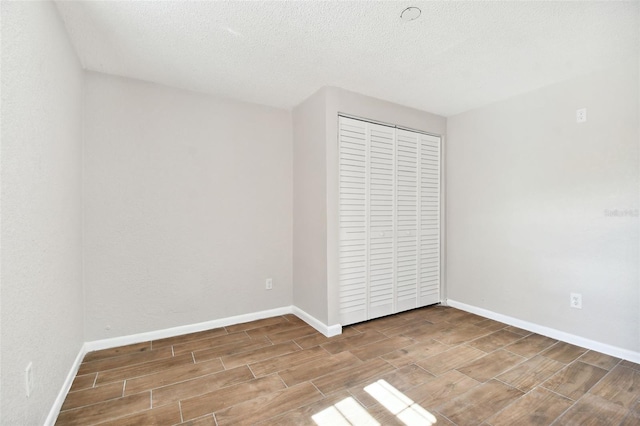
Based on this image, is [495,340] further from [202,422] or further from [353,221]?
[202,422]

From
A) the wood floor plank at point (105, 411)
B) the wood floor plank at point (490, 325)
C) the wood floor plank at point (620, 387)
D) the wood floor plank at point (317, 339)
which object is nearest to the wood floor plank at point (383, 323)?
the wood floor plank at point (317, 339)

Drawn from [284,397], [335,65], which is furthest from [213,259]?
[335,65]

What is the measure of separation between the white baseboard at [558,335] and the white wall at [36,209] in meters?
3.75

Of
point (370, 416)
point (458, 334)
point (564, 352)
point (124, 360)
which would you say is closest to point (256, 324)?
point (124, 360)

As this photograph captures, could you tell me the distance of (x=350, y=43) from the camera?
2.18 m

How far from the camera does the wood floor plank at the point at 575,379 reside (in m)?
1.98

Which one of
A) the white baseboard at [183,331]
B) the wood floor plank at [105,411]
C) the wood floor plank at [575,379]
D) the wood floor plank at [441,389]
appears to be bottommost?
the wood floor plank at [575,379]

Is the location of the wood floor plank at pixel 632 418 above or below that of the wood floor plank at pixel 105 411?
below

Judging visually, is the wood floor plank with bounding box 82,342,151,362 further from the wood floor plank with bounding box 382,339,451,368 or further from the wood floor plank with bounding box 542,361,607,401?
the wood floor plank with bounding box 542,361,607,401

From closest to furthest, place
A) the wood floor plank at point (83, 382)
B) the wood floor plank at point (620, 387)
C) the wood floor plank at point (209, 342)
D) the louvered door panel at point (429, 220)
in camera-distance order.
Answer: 1. the wood floor plank at point (620, 387)
2. the wood floor plank at point (83, 382)
3. the wood floor plank at point (209, 342)
4. the louvered door panel at point (429, 220)

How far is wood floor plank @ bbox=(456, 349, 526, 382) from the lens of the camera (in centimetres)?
218

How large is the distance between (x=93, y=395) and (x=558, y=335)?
3.75 metres

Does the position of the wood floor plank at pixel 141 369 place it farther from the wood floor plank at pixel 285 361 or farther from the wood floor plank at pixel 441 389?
the wood floor plank at pixel 441 389

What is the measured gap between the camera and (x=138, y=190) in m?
2.72
